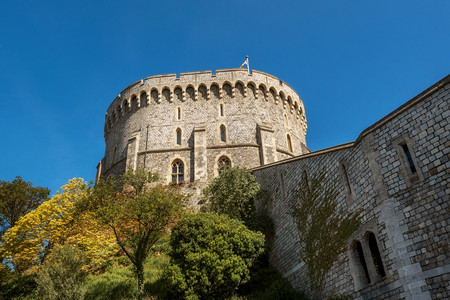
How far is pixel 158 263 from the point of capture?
21219 millimetres

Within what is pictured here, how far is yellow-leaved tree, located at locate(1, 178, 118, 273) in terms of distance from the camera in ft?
64.6

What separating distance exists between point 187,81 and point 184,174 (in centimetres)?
942

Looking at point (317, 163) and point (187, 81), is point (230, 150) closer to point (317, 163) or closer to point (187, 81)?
point (187, 81)

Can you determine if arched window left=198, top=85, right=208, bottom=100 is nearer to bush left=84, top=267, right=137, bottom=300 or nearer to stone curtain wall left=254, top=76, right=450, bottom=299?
bush left=84, top=267, right=137, bottom=300

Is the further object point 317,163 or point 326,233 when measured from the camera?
point 317,163

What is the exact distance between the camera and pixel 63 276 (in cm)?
1596

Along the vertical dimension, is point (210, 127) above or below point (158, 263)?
above

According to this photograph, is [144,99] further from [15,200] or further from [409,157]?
[409,157]

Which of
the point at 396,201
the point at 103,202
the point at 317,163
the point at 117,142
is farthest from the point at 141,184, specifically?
the point at 396,201

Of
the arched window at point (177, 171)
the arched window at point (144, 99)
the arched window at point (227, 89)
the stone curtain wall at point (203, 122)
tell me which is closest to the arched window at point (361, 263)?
the stone curtain wall at point (203, 122)

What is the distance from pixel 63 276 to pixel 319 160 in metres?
12.5

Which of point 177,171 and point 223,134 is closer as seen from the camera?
point 177,171

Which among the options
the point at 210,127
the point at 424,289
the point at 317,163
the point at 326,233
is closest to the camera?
the point at 424,289

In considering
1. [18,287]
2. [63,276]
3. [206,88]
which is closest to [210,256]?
[63,276]
